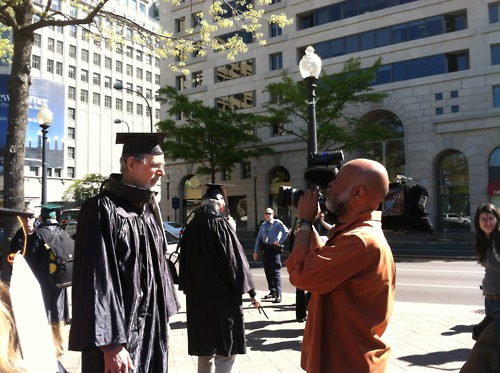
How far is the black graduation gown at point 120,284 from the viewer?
105 inches

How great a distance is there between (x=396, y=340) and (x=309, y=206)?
4837 mm

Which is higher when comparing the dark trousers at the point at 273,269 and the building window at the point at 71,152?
the building window at the point at 71,152

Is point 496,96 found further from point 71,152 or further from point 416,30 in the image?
point 71,152

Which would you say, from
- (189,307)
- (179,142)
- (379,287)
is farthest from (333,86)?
(379,287)

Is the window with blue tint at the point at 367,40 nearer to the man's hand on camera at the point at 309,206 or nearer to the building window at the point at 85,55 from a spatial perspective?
the man's hand on camera at the point at 309,206

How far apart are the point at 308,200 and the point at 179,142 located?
32.9 m

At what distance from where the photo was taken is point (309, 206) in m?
2.68

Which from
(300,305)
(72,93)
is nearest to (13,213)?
(300,305)

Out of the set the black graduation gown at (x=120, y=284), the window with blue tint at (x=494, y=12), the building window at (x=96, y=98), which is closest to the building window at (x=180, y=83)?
the window with blue tint at (x=494, y=12)

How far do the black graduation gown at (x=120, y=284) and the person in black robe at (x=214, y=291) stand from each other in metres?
1.36

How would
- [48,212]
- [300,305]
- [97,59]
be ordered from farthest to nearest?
[97,59] < [300,305] < [48,212]

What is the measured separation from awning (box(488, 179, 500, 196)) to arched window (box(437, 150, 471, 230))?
178cm

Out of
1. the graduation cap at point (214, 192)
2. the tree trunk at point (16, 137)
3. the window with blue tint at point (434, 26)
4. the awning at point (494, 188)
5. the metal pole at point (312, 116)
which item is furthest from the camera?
the window with blue tint at point (434, 26)

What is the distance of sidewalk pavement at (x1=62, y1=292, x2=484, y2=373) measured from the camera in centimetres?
566
